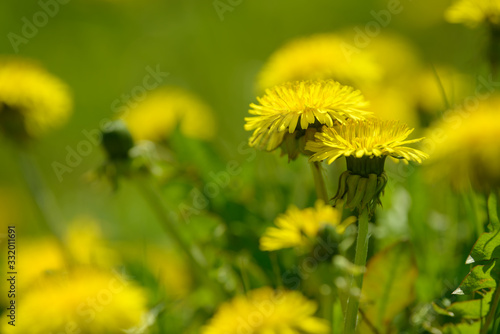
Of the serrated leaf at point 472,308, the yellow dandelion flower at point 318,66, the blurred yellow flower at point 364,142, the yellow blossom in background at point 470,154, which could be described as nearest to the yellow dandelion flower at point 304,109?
the blurred yellow flower at point 364,142

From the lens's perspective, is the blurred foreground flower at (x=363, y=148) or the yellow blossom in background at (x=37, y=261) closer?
the blurred foreground flower at (x=363, y=148)

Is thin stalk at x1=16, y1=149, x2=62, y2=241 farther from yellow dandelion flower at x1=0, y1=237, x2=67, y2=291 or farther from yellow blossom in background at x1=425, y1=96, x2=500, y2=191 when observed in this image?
yellow blossom in background at x1=425, y1=96, x2=500, y2=191

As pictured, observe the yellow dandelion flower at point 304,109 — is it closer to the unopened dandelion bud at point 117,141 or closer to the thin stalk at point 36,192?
A: the unopened dandelion bud at point 117,141

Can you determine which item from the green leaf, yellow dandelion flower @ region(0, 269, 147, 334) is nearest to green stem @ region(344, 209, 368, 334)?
the green leaf

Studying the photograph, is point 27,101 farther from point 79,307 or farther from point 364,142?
point 364,142

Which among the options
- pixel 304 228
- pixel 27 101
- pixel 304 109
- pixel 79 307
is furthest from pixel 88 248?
pixel 304 109
